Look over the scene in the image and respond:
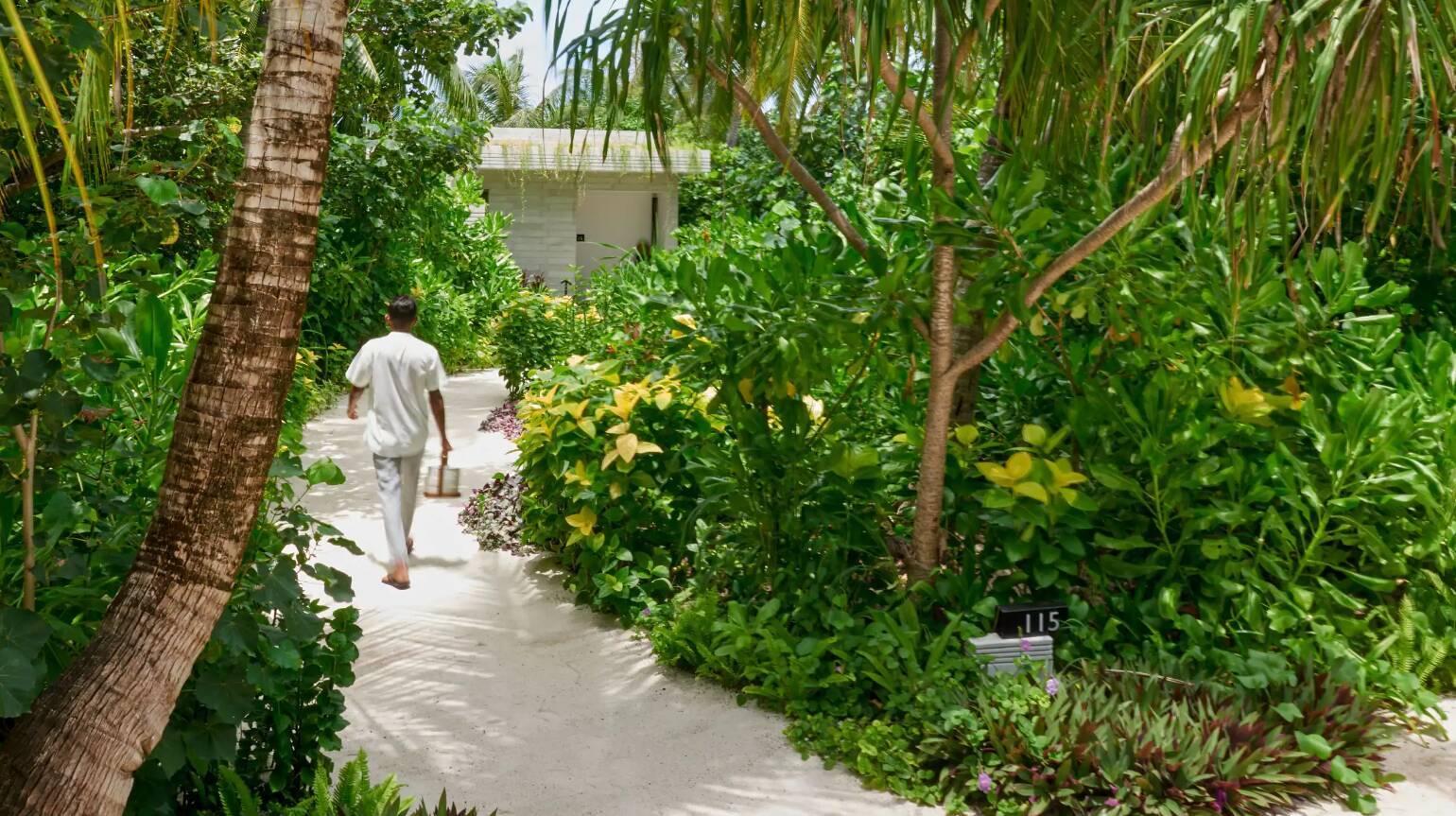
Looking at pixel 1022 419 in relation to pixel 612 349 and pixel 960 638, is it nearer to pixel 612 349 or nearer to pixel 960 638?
pixel 960 638

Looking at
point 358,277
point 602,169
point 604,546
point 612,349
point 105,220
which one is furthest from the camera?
point 602,169

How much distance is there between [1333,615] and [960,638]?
1.30 metres

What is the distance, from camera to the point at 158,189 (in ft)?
8.68

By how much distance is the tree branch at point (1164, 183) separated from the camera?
9.95 ft

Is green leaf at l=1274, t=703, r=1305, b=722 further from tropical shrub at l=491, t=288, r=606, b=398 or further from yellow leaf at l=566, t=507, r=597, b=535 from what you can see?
tropical shrub at l=491, t=288, r=606, b=398

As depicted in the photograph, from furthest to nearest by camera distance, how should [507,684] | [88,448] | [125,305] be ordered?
[507,684] < [125,305] < [88,448]

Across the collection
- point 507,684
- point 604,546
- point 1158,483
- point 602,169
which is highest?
point 602,169

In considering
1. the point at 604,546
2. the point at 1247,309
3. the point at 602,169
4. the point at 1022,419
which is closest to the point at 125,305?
the point at 604,546

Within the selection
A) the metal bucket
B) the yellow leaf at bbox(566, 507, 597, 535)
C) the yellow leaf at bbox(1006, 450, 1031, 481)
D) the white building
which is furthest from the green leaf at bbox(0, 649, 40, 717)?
the white building

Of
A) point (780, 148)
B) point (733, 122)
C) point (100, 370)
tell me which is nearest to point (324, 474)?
point (100, 370)

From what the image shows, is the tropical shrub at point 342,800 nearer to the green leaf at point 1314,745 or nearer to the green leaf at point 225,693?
the green leaf at point 225,693

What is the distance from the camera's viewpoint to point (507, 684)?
174 inches

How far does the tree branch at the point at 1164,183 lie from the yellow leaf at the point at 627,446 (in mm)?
1502

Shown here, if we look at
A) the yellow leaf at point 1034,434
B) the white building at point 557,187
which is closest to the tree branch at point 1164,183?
the yellow leaf at point 1034,434
